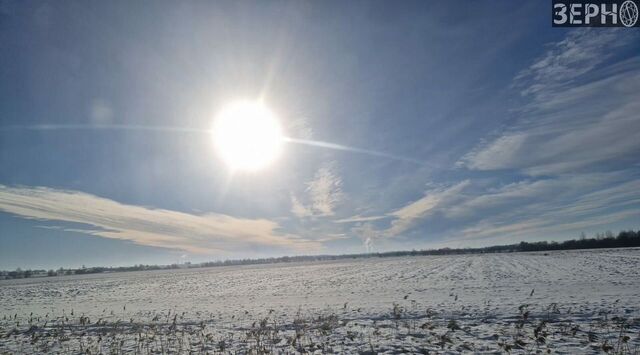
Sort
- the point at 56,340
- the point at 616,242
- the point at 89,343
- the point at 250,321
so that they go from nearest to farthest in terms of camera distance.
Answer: the point at 89,343
the point at 56,340
the point at 250,321
the point at 616,242

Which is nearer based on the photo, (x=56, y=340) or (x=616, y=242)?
(x=56, y=340)

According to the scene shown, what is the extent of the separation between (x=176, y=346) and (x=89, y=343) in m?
3.84

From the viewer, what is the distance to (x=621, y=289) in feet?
57.4

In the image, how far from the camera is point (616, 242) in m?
101

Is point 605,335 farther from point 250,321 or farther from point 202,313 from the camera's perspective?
point 202,313

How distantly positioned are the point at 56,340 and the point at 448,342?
14.3 metres

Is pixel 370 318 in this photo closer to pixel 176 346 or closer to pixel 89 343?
pixel 176 346

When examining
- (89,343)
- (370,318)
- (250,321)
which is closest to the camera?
(89,343)

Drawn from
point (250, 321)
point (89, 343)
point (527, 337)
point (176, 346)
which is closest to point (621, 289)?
point (527, 337)

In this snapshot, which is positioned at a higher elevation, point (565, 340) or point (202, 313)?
point (565, 340)

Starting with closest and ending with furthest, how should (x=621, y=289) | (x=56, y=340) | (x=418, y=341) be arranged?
(x=418, y=341) < (x=56, y=340) < (x=621, y=289)

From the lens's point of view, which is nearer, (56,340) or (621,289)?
(56,340)

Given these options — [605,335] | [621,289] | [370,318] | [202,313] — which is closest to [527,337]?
[605,335]

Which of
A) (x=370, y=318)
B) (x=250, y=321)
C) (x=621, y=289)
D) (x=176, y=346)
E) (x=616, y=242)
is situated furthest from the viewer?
(x=616, y=242)
